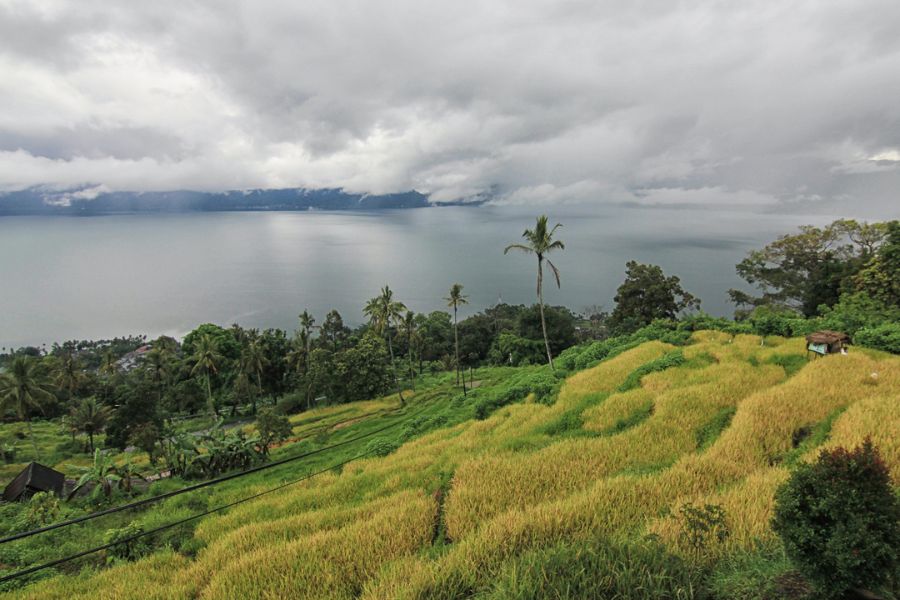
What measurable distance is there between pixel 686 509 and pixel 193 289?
586 feet

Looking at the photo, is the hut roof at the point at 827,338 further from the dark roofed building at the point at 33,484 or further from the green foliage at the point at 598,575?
the dark roofed building at the point at 33,484

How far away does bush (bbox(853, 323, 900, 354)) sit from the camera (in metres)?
13.7

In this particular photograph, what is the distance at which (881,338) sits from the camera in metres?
14.1

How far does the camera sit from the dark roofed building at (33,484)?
68.9 feet

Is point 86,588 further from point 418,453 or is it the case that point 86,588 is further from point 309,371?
point 309,371

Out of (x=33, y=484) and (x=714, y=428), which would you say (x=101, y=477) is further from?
(x=714, y=428)

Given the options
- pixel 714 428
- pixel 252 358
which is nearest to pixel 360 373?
pixel 252 358

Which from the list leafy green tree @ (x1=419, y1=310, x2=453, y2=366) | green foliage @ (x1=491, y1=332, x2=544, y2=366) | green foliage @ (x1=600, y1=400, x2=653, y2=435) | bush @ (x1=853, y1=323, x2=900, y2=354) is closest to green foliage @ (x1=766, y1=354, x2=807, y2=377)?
bush @ (x1=853, y1=323, x2=900, y2=354)

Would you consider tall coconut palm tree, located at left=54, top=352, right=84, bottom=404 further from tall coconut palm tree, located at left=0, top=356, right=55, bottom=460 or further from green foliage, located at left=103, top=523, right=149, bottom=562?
green foliage, located at left=103, top=523, right=149, bottom=562

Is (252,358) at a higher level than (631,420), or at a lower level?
lower

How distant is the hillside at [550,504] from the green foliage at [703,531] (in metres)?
A: 0.08

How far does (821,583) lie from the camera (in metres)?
3.11

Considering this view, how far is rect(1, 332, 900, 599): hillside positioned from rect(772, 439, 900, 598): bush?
0.56 metres

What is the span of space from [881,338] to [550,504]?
1671cm
